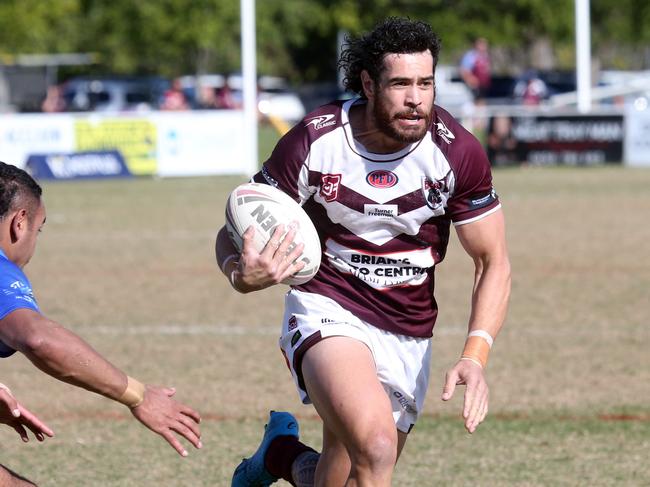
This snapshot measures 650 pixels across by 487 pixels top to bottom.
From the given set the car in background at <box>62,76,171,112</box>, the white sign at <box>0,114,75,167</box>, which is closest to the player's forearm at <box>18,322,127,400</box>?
the white sign at <box>0,114,75,167</box>

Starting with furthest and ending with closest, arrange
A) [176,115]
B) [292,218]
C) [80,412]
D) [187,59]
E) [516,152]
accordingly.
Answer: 1. [187,59]
2. [516,152]
3. [176,115]
4. [80,412]
5. [292,218]

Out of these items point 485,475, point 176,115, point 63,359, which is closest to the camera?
point 63,359

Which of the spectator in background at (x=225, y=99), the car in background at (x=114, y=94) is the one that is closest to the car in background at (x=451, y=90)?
the spectator in background at (x=225, y=99)

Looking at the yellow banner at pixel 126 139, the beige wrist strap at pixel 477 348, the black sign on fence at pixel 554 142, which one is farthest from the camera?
the black sign on fence at pixel 554 142

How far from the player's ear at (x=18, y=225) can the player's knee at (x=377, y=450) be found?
1445mm

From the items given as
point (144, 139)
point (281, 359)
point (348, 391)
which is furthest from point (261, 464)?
point (144, 139)

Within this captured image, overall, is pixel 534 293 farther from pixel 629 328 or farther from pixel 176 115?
pixel 176 115

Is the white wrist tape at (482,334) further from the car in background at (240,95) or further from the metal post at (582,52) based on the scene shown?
the car in background at (240,95)

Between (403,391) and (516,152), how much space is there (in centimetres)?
2193

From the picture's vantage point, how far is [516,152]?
87.8 feet

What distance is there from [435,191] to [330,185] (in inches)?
16.6

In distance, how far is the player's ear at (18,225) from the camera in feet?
15.4

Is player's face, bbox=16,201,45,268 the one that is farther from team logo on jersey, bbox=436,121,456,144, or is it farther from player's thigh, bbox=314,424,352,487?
team logo on jersey, bbox=436,121,456,144

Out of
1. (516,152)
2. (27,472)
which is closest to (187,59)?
(516,152)
